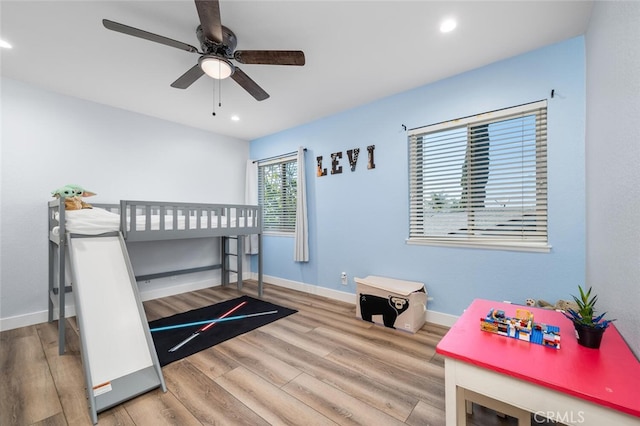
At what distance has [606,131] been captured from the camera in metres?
1.40

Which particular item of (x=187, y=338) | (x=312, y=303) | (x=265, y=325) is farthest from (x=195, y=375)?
(x=312, y=303)

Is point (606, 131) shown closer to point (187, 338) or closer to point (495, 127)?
point (495, 127)

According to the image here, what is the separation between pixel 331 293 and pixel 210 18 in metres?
2.99

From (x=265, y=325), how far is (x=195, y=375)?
0.85 meters

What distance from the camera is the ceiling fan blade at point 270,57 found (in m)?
1.72

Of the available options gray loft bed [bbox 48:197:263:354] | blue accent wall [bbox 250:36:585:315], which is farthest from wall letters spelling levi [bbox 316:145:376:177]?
gray loft bed [bbox 48:197:263:354]

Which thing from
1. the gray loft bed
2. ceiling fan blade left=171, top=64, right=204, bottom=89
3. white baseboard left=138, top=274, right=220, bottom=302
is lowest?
white baseboard left=138, top=274, right=220, bottom=302

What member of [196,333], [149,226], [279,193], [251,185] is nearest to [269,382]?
[196,333]

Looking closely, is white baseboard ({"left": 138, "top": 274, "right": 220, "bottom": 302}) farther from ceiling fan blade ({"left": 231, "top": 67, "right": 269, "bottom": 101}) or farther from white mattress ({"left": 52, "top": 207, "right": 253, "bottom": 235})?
ceiling fan blade ({"left": 231, "top": 67, "right": 269, "bottom": 101})

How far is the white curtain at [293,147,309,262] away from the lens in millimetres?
3578

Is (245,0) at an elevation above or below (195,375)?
above

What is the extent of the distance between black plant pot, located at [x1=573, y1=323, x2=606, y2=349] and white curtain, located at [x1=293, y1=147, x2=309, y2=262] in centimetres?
282

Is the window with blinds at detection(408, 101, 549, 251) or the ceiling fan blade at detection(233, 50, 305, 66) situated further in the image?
the window with blinds at detection(408, 101, 549, 251)

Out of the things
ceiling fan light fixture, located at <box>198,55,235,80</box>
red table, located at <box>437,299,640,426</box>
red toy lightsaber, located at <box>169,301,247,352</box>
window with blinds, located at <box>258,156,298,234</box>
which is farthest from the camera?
window with blinds, located at <box>258,156,298,234</box>
